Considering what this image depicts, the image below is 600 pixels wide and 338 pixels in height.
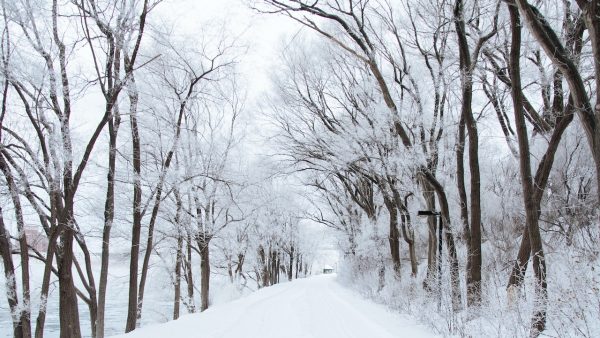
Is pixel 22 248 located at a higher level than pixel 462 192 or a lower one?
lower

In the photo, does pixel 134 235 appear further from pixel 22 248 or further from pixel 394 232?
pixel 394 232

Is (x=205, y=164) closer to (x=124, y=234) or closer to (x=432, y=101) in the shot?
(x=124, y=234)

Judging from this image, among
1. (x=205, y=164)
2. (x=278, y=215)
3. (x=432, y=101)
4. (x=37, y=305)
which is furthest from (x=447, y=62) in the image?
(x=278, y=215)

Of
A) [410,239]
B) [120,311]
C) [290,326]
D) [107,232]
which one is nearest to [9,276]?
[107,232]

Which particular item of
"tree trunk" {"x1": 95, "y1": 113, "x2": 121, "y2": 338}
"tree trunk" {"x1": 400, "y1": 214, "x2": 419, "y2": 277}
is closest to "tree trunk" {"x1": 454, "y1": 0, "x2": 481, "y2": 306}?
"tree trunk" {"x1": 400, "y1": 214, "x2": 419, "y2": 277}

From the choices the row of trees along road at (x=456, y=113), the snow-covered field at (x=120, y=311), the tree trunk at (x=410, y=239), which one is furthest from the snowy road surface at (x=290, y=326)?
the snow-covered field at (x=120, y=311)

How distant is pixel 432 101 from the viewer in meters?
14.1

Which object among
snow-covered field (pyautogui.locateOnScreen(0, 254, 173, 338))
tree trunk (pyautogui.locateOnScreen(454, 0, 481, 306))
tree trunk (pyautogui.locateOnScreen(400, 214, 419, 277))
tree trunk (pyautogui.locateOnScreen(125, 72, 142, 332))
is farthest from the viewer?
snow-covered field (pyautogui.locateOnScreen(0, 254, 173, 338))

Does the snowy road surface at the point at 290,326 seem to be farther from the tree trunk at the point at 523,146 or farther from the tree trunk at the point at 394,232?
the tree trunk at the point at 394,232

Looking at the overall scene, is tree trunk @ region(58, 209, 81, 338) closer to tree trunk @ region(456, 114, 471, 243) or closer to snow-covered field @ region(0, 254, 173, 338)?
tree trunk @ region(456, 114, 471, 243)

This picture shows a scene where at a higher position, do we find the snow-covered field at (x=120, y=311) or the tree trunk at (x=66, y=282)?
the tree trunk at (x=66, y=282)

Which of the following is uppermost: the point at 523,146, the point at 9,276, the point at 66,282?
the point at 523,146

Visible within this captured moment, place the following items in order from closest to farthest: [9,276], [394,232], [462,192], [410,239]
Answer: [462,192] < [9,276] < [410,239] < [394,232]

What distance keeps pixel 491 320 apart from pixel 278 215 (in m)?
33.6
